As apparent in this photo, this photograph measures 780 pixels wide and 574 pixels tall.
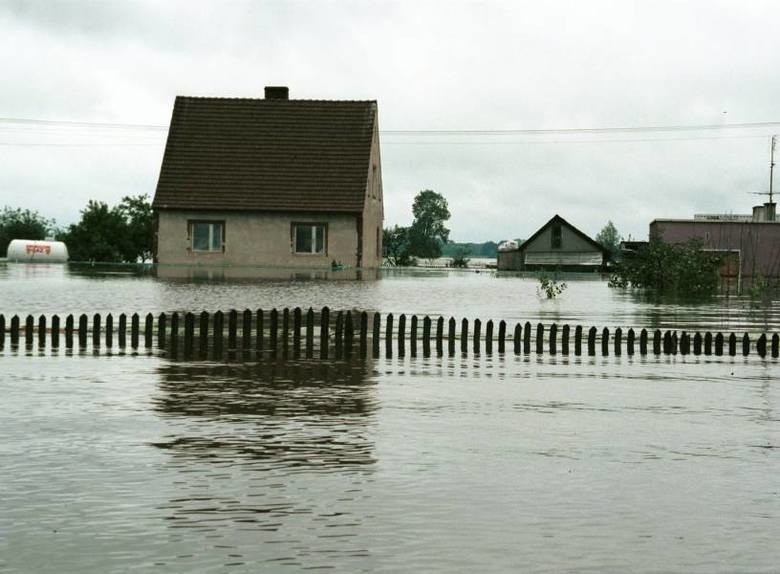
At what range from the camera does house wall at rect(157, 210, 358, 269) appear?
59.8 m

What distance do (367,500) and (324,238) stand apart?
52263 mm

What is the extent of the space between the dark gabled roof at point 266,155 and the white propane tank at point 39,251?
13.6 meters

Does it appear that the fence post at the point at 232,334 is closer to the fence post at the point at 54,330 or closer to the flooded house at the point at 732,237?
the fence post at the point at 54,330

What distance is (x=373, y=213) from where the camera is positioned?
6462cm

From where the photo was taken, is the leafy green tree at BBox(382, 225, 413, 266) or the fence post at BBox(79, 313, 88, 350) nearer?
the fence post at BBox(79, 313, 88, 350)

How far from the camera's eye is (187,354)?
18078 mm

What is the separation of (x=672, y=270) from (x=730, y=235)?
32.9 feet

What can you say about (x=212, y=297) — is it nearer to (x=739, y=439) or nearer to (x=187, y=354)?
(x=187, y=354)

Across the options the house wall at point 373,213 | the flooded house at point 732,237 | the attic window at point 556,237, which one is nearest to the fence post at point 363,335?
the flooded house at point 732,237

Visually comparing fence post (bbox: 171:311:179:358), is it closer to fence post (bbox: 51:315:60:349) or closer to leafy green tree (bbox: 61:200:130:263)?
fence post (bbox: 51:315:60:349)

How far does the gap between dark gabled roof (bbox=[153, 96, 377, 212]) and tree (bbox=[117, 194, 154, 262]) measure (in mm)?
8813

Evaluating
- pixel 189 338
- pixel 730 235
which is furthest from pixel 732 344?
pixel 730 235

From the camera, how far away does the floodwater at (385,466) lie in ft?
22.6

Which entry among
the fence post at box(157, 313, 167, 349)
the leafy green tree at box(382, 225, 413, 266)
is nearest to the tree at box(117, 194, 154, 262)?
the leafy green tree at box(382, 225, 413, 266)
